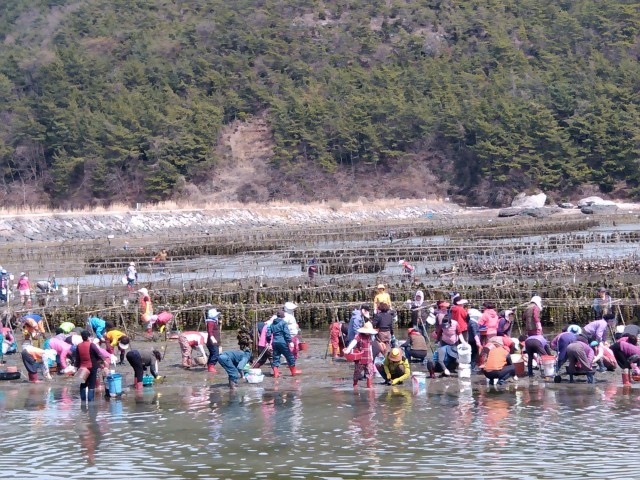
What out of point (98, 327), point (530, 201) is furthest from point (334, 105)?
point (98, 327)

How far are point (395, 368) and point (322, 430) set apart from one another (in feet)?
14.0

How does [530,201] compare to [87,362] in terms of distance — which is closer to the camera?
[87,362]

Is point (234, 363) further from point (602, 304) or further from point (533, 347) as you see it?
point (602, 304)

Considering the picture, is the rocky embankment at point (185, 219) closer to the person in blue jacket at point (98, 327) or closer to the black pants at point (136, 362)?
the person in blue jacket at point (98, 327)

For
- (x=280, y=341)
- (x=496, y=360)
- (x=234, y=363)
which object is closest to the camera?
(x=496, y=360)

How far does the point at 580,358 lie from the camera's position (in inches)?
882

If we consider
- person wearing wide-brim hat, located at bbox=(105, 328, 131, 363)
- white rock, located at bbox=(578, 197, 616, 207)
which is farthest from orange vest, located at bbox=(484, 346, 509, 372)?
white rock, located at bbox=(578, 197, 616, 207)

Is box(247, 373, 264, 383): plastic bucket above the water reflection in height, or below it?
above

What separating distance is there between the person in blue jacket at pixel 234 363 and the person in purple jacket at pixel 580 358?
644cm

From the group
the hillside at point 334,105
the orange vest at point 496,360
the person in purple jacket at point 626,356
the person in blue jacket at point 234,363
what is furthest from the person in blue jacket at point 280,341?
the hillside at point 334,105

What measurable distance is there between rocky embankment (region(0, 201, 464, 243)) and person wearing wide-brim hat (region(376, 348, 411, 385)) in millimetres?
57170

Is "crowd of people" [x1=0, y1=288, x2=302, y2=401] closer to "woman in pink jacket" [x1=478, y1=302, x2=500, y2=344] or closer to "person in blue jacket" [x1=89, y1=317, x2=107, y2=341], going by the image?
"person in blue jacket" [x1=89, y1=317, x2=107, y2=341]

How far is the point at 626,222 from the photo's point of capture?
81.1 meters

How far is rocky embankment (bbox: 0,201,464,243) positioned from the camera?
263 feet
